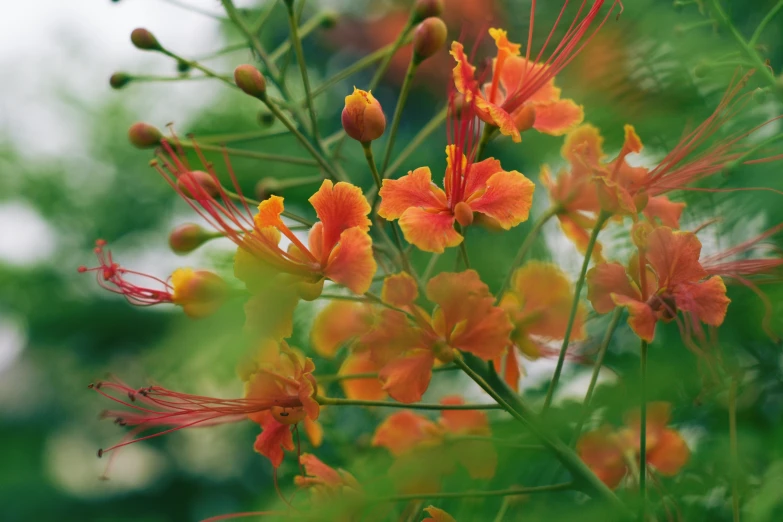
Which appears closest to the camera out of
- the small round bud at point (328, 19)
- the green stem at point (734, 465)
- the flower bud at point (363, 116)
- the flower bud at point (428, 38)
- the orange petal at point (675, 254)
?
the green stem at point (734, 465)

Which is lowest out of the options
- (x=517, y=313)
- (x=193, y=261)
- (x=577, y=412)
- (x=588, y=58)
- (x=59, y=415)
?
(x=59, y=415)

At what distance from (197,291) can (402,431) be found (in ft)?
1.46

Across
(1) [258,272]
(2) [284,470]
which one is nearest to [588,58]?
(1) [258,272]

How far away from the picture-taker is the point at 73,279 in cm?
288

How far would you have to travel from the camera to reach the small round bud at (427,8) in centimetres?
128

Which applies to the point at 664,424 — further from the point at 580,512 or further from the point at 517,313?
the point at 580,512

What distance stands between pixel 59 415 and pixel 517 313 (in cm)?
261

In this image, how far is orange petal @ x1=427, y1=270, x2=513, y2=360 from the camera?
38.2 inches

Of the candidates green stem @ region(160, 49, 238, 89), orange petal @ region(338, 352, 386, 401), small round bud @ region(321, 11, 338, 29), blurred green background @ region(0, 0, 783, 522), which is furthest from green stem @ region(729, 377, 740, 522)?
small round bud @ region(321, 11, 338, 29)

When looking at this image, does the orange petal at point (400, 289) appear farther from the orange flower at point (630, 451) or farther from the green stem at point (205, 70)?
the green stem at point (205, 70)

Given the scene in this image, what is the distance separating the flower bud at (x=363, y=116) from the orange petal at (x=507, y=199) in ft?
0.56

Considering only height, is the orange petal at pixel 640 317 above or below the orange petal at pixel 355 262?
above

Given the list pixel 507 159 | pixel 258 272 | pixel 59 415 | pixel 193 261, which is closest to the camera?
pixel 258 272

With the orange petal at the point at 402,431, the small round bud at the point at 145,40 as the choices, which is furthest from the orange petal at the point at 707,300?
the small round bud at the point at 145,40
